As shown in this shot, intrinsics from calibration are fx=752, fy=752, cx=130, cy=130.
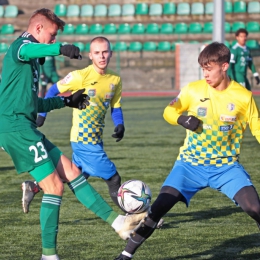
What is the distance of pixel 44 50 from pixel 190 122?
1115 mm

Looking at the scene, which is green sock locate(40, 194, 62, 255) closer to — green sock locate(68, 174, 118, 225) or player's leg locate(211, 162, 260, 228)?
green sock locate(68, 174, 118, 225)

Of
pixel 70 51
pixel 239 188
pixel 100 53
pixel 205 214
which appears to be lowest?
pixel 205 214

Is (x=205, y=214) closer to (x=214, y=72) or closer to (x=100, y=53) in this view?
(x=100, y=53)

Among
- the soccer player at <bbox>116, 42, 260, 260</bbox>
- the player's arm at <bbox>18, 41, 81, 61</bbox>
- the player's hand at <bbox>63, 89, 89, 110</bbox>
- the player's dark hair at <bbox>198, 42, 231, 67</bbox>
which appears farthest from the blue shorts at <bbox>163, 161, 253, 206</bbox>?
the player's arm at <bbox>18, 41, 81, 61</bbox>

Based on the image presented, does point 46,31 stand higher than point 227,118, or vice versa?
point 46,31

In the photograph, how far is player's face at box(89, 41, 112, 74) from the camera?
7.13m

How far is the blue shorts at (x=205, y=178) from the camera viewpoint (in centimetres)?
520

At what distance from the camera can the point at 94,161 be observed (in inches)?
283

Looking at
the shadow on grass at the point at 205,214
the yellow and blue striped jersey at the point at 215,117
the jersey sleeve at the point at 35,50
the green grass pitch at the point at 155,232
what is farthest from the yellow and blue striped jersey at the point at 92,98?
the jersey sleeve at the point at 35,50

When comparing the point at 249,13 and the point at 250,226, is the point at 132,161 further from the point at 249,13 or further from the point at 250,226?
the point at 249,13

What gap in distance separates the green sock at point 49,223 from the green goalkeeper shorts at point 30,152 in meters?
0.17

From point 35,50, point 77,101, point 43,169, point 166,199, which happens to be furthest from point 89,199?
point 35,50

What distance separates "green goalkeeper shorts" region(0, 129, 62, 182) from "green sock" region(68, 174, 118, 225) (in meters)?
0.27

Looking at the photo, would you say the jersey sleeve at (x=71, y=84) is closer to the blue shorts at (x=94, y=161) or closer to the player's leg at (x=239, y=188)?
the blue shorts at (x=94, y=161)
